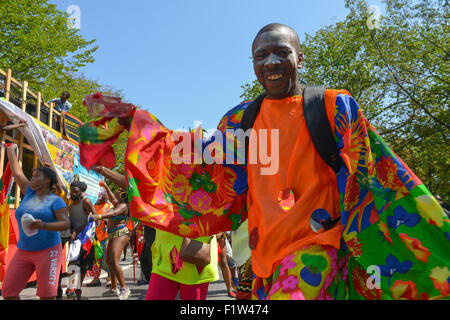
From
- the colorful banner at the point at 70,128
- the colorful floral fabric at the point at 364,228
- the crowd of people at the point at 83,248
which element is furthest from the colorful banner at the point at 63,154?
the colorful floral fabric at the point at 364,228

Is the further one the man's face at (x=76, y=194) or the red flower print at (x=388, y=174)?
the man's face at (x=76, y=194)

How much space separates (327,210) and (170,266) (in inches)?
63.9

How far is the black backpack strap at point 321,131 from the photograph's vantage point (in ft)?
7.98

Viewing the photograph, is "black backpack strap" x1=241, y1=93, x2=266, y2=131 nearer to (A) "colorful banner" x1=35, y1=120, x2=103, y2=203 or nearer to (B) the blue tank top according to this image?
(B) the blue tank top

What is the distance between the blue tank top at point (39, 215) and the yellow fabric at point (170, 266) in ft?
5.62

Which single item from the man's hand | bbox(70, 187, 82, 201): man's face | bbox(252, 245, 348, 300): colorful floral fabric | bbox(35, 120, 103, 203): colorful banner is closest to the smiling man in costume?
bbox(252, 245, 348, 300): colorful floral fabric

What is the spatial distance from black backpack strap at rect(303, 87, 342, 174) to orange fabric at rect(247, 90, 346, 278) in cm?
3

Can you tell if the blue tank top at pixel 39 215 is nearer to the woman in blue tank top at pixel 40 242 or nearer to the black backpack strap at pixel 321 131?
the woman in blue tank top at pixel 40 242

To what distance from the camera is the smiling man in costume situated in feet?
7.48

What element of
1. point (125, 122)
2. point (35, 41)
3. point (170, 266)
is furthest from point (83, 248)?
point (35, 41)

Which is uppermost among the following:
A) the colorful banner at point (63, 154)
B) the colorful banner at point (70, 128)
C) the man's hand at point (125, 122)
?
the colorful banner at point (70, 128)
